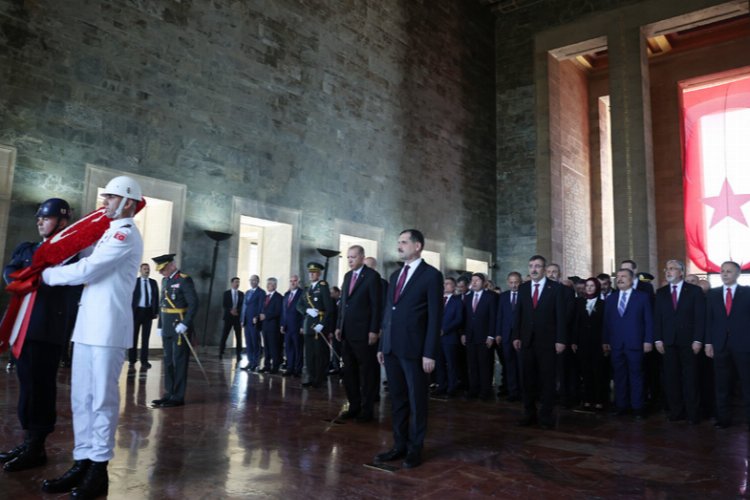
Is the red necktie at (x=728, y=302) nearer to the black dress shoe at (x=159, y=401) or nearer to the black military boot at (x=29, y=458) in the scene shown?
the black dress shoe at (x=159, y=401)

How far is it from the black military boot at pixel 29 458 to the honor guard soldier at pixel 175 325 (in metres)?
2.10

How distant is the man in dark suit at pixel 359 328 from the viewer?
536 cm

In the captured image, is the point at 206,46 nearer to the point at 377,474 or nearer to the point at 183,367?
the point at 183,367

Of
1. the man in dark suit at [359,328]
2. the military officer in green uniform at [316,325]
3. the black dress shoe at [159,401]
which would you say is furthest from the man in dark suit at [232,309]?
the man in dark suit at [359,328]

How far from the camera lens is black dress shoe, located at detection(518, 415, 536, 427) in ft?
16.6

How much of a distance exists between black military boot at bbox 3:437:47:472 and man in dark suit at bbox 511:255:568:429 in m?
3.71

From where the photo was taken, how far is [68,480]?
9.32 ft

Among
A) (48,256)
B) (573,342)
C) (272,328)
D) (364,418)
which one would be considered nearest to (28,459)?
(48,256)

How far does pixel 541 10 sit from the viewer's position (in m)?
18.9

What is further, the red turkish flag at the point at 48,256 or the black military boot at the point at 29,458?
the black military boot at the point at 29,458

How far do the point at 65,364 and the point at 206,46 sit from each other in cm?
710

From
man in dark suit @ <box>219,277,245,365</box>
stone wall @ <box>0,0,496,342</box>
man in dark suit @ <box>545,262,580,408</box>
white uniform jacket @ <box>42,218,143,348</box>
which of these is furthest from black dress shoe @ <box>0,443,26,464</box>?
man in dark suit @ <box>219,277,245,365</box>

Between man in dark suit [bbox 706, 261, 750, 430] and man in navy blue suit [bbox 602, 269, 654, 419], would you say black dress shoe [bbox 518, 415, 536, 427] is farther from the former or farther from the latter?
man in dark suit [bbox 706, 261, 750, 430]

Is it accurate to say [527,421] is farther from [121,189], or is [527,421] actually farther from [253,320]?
[253,320]
